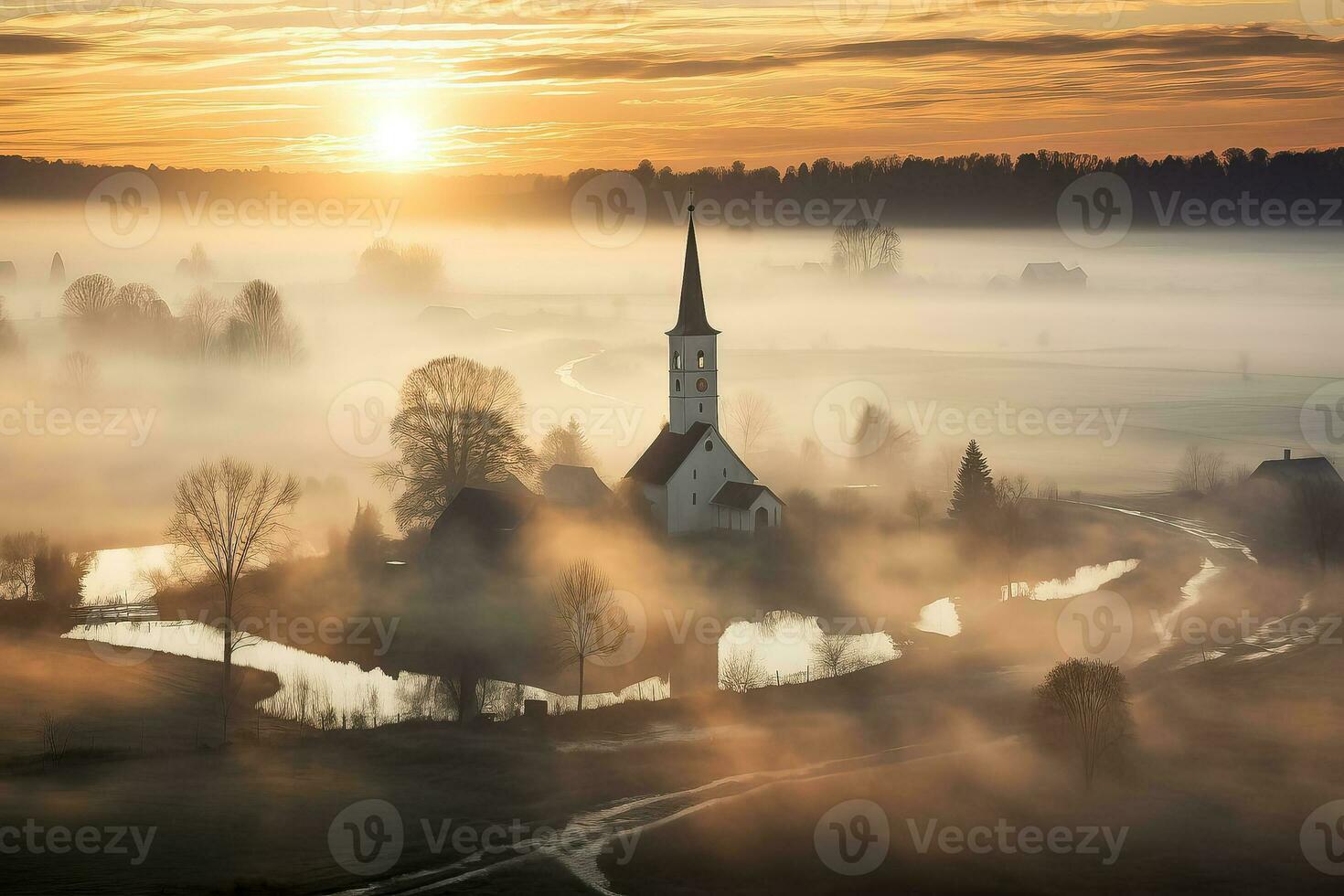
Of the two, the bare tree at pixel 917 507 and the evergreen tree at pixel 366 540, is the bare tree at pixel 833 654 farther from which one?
the evergreen tree at pixel 366 540

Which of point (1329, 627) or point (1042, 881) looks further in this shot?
point (1329, 627)

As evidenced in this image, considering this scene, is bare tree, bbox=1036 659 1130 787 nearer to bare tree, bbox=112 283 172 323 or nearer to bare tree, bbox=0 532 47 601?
bare tree, bbox=0 532 47 601

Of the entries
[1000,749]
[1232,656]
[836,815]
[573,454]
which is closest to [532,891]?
[836,815]

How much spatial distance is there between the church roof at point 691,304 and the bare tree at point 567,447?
21.0 metres

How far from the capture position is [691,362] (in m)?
84.4

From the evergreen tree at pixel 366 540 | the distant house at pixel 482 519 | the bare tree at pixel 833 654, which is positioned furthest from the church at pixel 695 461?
the evergreen tree at pixel 366 540

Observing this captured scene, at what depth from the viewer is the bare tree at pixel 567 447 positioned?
4087 inches

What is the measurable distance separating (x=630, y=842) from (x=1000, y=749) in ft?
50.4

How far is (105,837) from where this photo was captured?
4559 cm

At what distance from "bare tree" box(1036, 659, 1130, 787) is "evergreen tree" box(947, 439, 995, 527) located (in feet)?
99.3

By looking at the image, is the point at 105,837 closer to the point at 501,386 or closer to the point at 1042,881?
the point at 1042,881

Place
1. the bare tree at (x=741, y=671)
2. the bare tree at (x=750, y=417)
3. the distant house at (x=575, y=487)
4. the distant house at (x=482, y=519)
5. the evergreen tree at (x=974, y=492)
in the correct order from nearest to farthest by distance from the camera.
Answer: the bare tree at (x=741, y=671), the distant house at (x=482, y=519), the distant house at (x=575, y=487), the evergreen tree at (x=974, y=492), the bare tree at (x=750, y=417)

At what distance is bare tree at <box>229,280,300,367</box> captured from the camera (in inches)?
5374

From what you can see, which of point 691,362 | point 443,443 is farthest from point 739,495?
point 443,443
